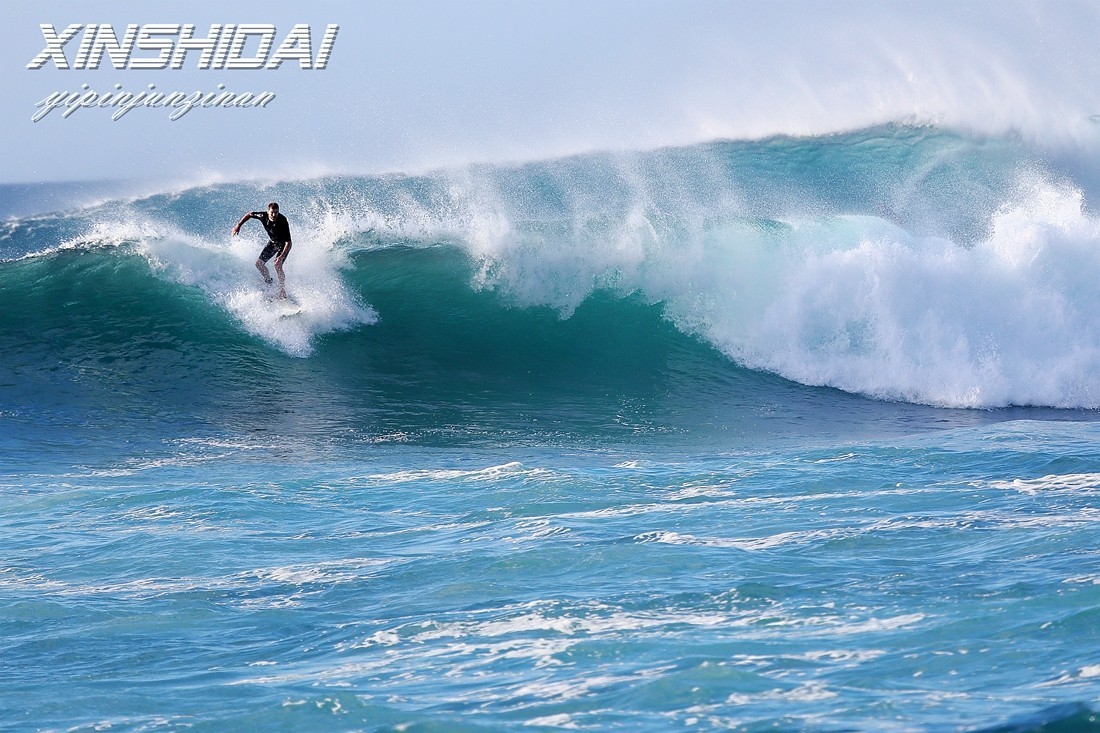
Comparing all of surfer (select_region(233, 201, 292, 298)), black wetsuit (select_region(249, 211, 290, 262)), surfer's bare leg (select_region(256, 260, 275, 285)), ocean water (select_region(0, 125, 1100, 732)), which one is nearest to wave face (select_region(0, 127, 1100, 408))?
ocean water (select_region(0, 125, 1100, 732))

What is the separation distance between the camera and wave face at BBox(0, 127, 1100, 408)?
14602mm

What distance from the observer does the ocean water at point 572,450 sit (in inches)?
200

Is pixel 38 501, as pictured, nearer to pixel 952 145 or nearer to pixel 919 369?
pixel 919 369

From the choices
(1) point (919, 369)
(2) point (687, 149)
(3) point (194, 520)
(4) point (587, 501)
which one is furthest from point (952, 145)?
(3) point (194, 520)

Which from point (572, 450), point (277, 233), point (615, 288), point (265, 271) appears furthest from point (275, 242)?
point (572, 450)

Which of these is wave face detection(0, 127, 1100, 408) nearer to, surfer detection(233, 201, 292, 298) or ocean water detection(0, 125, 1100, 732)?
ocean water detection(0, 125, 1100, 732)

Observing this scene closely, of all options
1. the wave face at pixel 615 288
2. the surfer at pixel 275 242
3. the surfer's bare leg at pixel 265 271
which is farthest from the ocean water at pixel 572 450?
the surfer at pixel 275 242

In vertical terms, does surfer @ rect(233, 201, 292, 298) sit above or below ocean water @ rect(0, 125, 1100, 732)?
above

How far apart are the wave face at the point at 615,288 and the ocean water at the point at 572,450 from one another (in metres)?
0.05

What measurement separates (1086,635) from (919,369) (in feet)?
31.2

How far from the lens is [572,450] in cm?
1121

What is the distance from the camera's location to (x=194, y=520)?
326 inches

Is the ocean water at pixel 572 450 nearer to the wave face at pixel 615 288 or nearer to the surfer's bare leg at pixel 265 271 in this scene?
the wave face at pixel 615 288

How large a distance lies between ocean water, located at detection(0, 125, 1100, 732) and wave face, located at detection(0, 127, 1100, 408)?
5 centimetres
